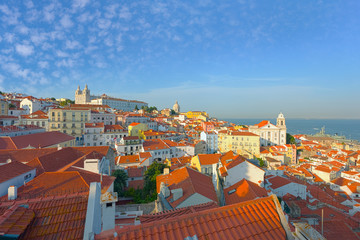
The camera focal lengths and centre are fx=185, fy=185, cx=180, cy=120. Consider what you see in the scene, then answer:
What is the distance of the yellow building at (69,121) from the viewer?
43312mm

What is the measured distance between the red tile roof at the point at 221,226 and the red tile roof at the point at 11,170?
11.2 metres

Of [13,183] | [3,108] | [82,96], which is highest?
[82,96]

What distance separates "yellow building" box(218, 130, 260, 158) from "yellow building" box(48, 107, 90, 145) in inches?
1487

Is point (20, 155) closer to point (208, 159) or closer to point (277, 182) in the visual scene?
point (208, 159)

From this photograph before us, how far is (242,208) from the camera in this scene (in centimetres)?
360

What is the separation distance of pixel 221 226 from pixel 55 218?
3150 mm

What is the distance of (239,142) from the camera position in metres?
53.8

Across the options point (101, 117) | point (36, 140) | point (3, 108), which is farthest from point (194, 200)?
point (3, 108)

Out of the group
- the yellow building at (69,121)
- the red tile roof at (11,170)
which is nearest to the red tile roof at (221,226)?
the red tile roof at (11,170)

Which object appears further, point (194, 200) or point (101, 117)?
point (101, 117)

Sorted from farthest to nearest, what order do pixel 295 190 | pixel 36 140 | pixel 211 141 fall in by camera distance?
1. pixel 211 141
2. pixel 36 140
3. pixel 295 190

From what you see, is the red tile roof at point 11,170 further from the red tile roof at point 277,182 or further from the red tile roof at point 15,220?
the red tile roof at point 277,182

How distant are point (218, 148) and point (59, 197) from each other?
179ft

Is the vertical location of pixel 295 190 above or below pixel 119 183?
below
